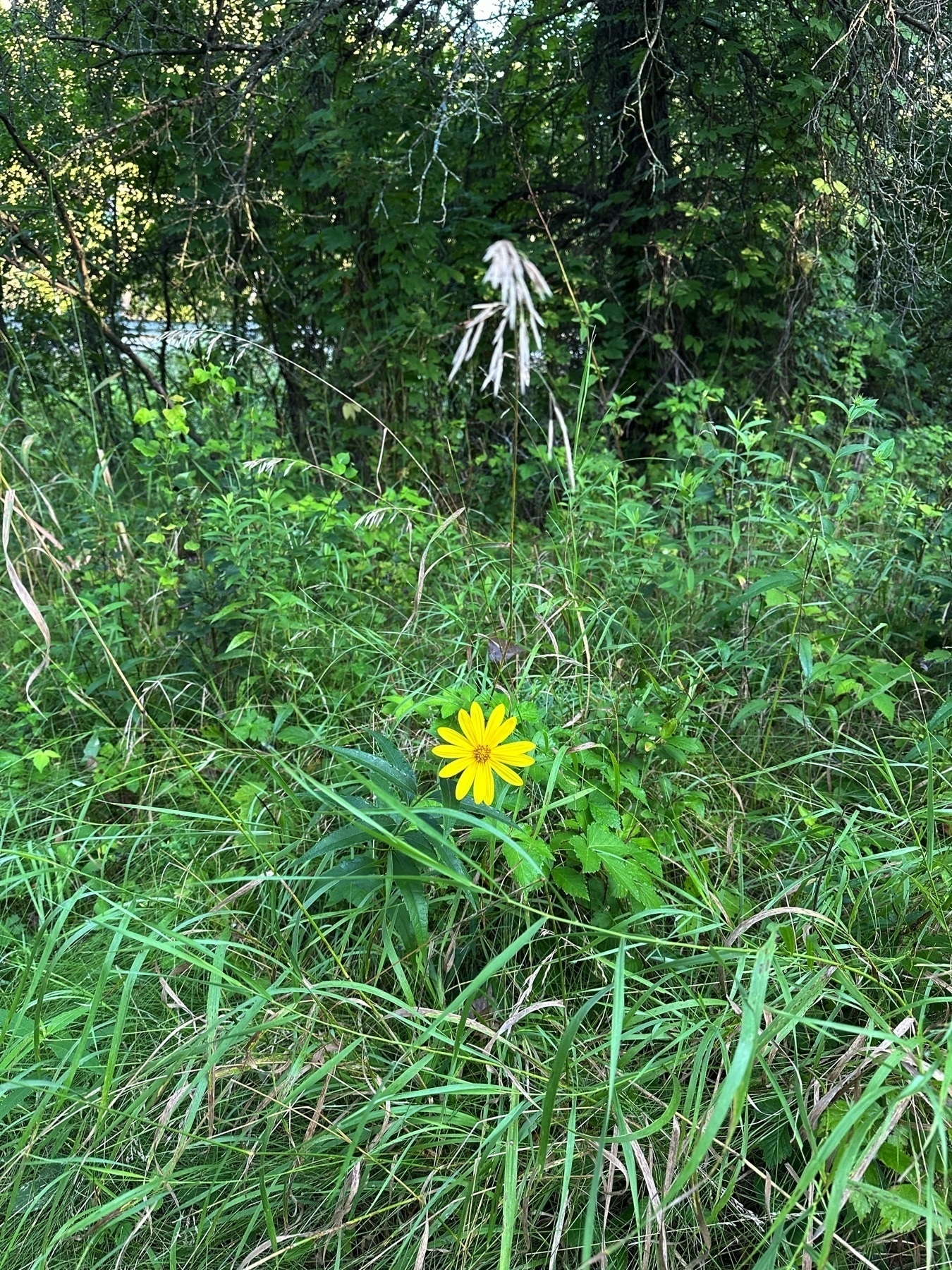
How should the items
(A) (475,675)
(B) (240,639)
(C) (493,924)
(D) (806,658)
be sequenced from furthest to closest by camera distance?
(B) (240,639) → (A) (475,675) → (D) (806,658) → (C) (493,924)

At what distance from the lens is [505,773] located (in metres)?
1.16

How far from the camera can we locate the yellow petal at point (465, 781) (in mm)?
1167

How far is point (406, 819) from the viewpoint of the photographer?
1.22 metres

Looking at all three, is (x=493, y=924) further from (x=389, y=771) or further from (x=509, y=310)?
(x=509, y=310)

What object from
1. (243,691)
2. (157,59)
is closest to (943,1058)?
(243,691)

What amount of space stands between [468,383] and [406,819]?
129 inches

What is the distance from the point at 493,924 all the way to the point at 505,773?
0.46 meters

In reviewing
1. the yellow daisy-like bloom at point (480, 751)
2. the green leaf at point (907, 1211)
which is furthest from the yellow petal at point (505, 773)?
the green leaf at point (907, 1211)

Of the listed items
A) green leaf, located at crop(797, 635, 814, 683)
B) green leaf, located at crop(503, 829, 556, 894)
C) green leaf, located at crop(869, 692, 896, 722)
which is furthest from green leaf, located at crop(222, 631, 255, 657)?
green leaf, located at crop(869, 692, 896, 722)

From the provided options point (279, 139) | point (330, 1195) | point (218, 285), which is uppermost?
point (279, 139)

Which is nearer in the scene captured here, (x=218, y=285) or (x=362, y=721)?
(x=362, y=721)

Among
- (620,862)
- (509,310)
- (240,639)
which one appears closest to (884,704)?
(620,862)

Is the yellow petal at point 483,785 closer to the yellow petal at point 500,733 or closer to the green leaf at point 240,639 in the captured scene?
the yellow petal at point 500,733

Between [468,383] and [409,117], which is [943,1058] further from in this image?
[409,117]
